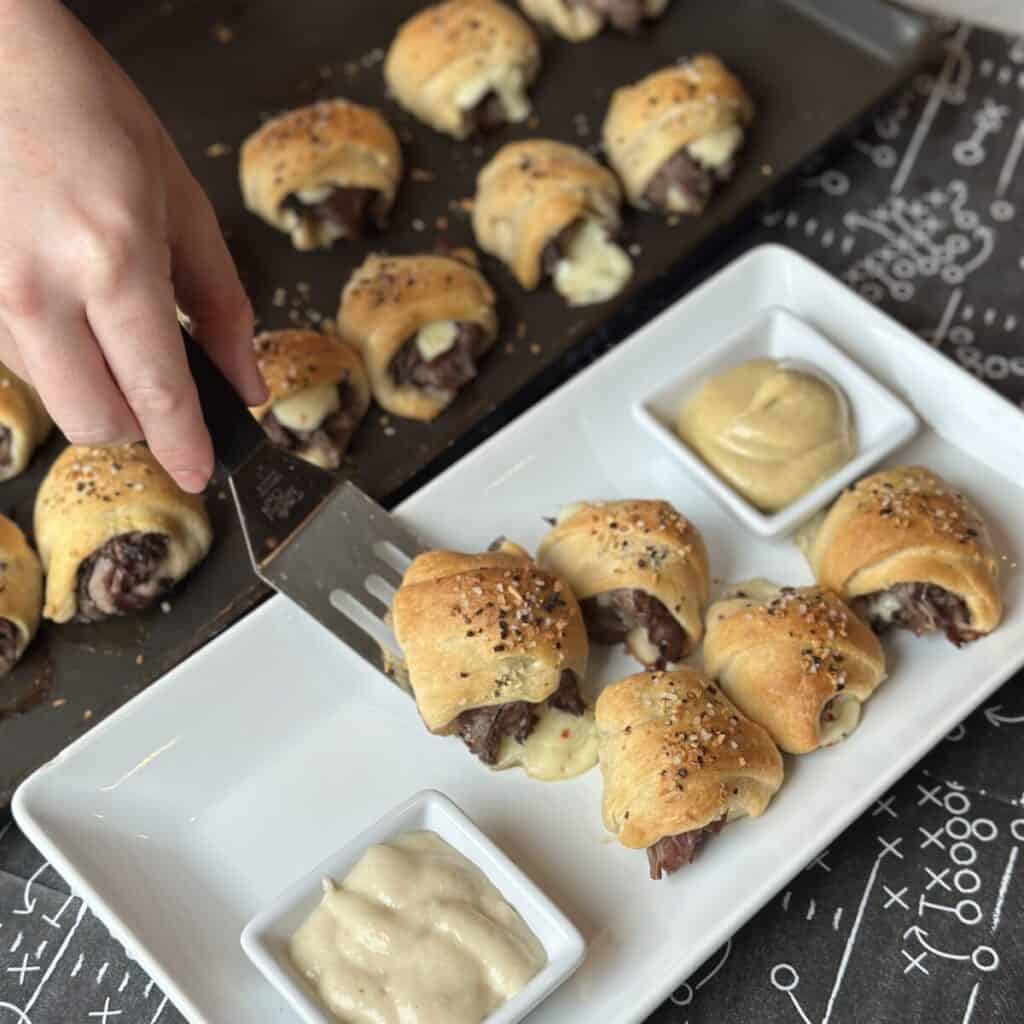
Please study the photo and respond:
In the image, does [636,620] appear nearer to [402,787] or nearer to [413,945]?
[402,787]

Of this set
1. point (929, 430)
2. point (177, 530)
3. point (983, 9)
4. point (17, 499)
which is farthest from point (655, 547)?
point (983, 9)

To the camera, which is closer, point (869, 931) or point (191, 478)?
point (191, 478)

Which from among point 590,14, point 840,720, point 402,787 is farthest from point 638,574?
point 590,14

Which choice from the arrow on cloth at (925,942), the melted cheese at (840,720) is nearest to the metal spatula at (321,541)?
the melted cheese at (840,720)

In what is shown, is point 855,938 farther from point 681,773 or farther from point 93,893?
point 93,893

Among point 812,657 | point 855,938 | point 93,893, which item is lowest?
point 855,938

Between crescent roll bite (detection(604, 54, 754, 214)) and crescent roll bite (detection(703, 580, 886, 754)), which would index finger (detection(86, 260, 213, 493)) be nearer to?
→ crescent roll bite (detection(703, 580, 886, 754))

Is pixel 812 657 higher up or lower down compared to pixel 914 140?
lower down
